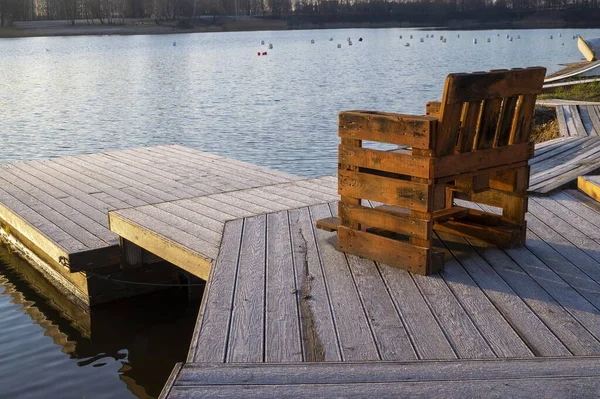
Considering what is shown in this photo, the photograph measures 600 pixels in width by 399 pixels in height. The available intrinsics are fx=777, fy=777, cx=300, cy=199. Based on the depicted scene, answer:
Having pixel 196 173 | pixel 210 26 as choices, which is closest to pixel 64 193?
pixel 196 173

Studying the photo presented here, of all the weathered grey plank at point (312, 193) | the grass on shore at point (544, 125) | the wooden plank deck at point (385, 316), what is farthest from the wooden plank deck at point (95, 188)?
the grass on shore at point (544, 125)

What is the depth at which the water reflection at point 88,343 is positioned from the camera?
6.20m

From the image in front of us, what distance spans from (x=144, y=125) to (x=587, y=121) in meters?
14.4

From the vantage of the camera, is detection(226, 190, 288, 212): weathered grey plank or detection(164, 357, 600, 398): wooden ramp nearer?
detection(164, 357, 600, 398): wooden ramp

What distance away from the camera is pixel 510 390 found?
3.21 metres

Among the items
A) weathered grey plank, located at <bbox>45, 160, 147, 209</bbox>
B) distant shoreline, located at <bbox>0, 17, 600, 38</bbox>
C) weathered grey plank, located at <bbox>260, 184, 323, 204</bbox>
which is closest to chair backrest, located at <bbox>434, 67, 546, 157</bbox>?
weathered grey plank, located at <bbox>260, 184, 323, 204</bbox>

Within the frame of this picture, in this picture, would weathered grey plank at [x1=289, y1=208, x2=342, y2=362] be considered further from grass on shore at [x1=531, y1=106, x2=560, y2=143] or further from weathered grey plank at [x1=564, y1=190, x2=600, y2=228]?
grass on shore at [x1=531, y1=106, x2=560, y2=143]

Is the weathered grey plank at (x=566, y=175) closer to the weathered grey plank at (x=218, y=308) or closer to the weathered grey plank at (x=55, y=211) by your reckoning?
the weathered grey plank at (x=218, y=308)

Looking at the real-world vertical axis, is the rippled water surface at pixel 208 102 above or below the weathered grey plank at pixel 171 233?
below

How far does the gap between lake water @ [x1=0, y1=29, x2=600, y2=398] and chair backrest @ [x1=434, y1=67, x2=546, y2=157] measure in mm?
3168

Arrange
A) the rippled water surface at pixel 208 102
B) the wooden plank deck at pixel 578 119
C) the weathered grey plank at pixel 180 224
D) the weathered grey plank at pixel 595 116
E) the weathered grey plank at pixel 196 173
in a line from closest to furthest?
the weathered grey plank at pixel 180 224 < the weathered grey plank at pixel 196 173 < the wooden plank deck at pixel 578 119 < the weathered grey plank at pixel 595 116 < the rippled water surface at pixel 208 102

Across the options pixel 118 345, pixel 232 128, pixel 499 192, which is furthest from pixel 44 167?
pixel 232 128

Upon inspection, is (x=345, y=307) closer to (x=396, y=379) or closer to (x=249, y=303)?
(x=249, y=303)

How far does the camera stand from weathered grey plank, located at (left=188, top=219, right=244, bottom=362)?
3.69 metres
